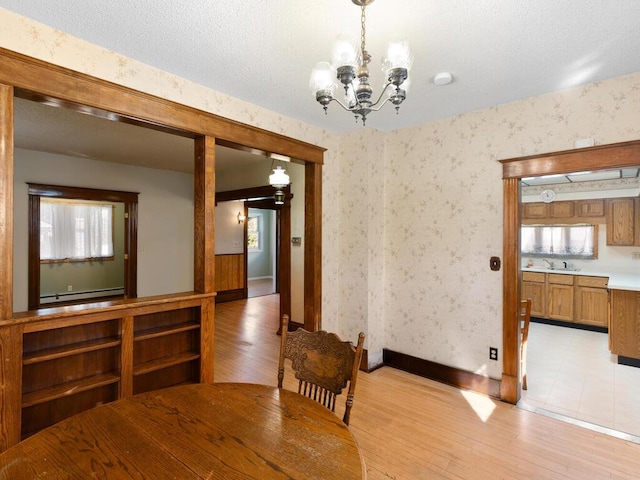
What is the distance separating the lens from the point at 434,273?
3.49 meters

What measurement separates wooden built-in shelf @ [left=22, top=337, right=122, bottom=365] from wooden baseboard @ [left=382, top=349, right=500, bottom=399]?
276 centimetres

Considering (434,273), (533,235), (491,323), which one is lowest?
(491,323)

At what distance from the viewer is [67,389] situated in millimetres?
2080

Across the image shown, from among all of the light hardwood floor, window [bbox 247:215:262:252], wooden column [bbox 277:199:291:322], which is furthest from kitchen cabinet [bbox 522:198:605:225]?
Result: window [bbox 247:215:262:252]

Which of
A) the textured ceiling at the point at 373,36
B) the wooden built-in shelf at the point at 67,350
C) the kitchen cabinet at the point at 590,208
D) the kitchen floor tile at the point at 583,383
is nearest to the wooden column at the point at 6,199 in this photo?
the wooden built-in shelf at the point at 67,350

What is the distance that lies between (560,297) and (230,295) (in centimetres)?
639

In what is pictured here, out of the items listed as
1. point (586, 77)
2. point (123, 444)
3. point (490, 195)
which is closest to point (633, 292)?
point (490, 195)

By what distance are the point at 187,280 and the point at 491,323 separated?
5504mm

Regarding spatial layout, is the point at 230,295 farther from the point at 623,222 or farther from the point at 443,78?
the point at 623,222

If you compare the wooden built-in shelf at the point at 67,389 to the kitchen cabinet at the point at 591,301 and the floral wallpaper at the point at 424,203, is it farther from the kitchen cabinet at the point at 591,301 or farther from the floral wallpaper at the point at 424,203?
the kitchen cabinet at the point at 591,301

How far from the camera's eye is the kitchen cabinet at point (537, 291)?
18.5 feet

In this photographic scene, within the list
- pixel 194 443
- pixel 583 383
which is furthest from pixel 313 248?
pixel 583 383

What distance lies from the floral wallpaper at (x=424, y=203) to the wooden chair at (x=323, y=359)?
1991mm

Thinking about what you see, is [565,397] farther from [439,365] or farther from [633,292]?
[633,292]
